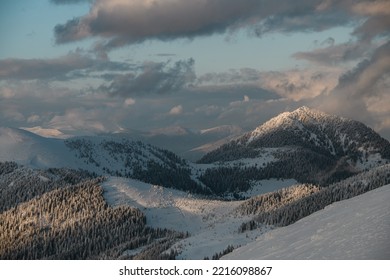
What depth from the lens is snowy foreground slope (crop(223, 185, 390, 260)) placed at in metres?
52.0

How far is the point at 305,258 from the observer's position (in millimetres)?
55281

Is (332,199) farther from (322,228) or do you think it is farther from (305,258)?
(305,258)

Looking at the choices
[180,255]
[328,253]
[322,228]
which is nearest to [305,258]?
[328,253]

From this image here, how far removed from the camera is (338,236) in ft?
200

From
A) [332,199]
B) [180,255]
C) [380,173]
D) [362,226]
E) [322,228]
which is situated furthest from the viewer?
[380,173]

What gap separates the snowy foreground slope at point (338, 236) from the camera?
52.0 metres
